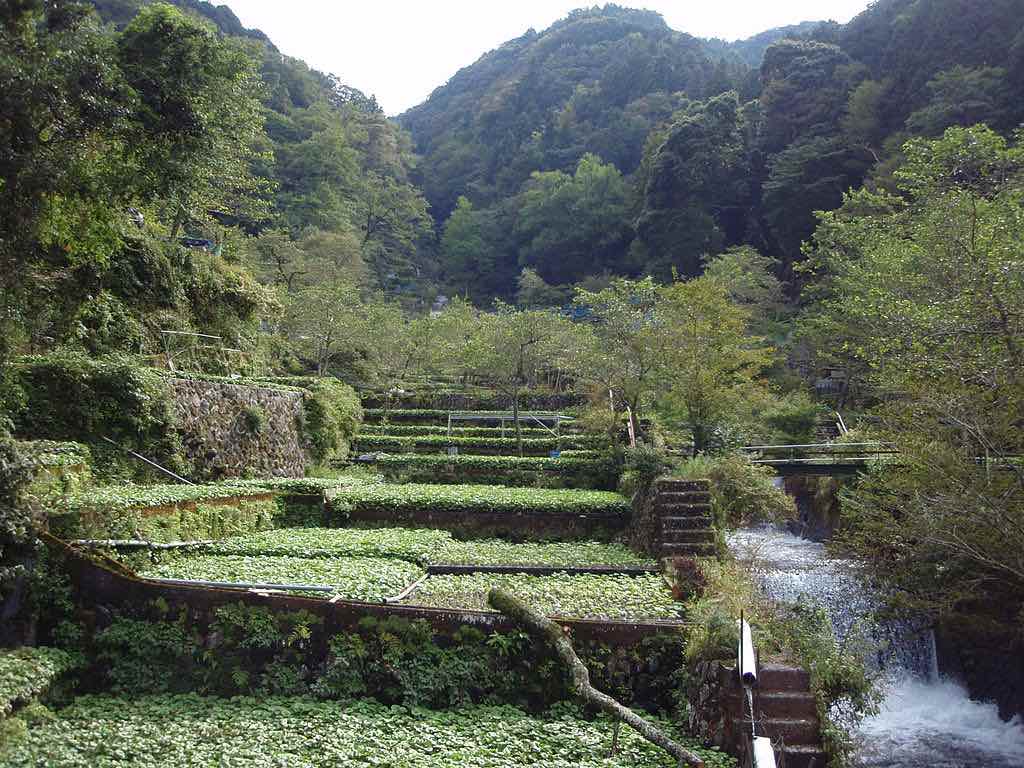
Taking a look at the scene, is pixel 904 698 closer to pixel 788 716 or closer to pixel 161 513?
pixel 788 716

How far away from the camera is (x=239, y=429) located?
1476 centimetres

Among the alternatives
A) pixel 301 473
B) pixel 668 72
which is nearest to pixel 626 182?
pixel 668 72

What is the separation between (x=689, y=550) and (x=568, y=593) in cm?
277

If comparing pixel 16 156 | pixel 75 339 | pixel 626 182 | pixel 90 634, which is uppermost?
pixel 626 182

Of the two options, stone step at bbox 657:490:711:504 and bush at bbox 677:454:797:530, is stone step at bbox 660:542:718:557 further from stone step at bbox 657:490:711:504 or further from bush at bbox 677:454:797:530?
bush at bbox 677:454:797:530

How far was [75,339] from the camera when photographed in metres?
13.1

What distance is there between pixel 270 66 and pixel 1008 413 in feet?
210

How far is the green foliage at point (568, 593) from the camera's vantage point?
293 inches

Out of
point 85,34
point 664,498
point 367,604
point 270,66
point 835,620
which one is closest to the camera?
point 367,604

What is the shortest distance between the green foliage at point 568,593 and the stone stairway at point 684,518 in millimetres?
895

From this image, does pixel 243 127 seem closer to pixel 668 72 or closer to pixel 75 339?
pixel 75 339

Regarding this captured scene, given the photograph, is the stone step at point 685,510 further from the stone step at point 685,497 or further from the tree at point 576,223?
the tree at point 576,223

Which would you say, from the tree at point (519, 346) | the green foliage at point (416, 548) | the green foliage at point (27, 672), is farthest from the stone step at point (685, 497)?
the tree at point (519, 346)

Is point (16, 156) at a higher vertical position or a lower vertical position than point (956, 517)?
higher
